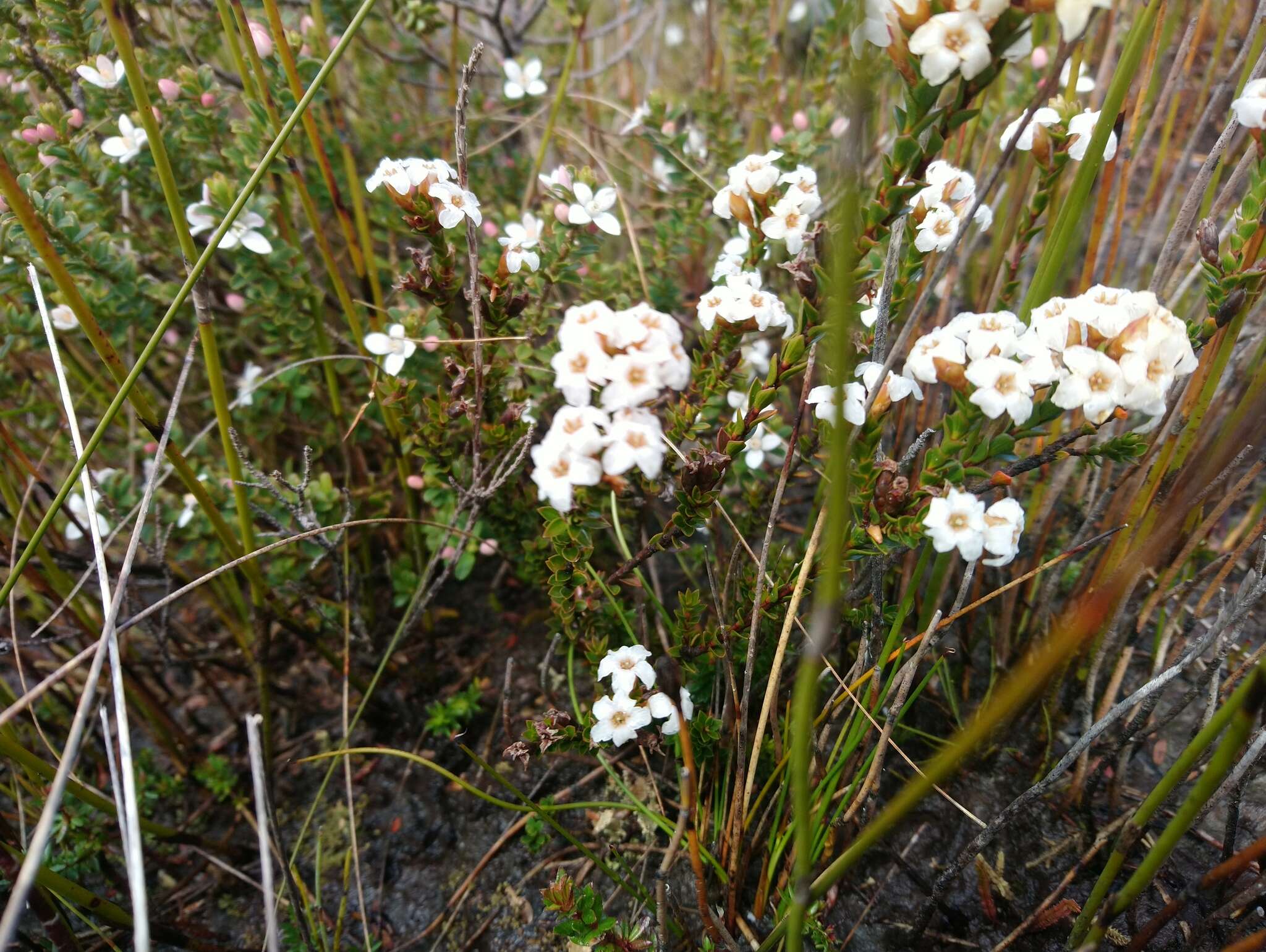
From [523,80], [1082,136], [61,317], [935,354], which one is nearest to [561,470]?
[935,354]

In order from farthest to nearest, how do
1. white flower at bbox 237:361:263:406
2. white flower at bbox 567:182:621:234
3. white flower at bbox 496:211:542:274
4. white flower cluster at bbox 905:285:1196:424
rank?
white flower at bbox 237:361:263:406, white flower at bbox 567:182:621:234, white flower at bbox 496:211:542:274, white flower cluster at bbox 905:285:1196:424

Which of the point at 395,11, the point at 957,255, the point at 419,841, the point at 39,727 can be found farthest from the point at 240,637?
the point at 957,255

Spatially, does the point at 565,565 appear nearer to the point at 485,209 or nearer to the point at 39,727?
the point at 39,727

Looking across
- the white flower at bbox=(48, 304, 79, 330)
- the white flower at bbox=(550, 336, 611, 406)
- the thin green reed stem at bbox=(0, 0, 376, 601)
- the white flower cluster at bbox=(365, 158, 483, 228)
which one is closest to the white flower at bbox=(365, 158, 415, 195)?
the white flower cluster at bbox=(365, 158, 483, 228)

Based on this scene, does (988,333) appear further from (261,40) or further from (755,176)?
(261,40)

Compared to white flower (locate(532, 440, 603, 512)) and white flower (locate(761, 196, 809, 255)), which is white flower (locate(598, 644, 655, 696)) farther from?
white flower (locate(761, 196, 809, 255))

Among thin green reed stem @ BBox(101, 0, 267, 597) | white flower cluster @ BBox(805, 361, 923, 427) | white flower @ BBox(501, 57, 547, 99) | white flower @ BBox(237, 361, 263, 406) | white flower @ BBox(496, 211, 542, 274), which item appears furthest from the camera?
white flower @ BBox(501, 57, 547, 99)
